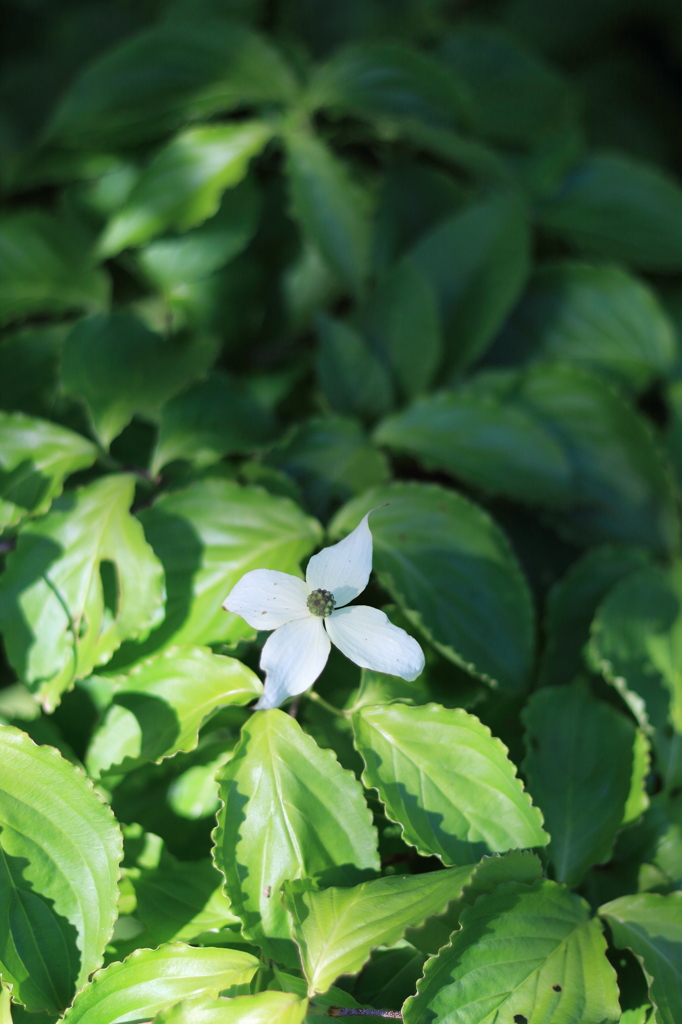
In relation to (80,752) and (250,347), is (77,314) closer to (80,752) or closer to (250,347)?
(250,347)

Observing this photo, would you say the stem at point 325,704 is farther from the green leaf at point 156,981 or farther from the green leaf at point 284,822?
the green leaf at point 156,981

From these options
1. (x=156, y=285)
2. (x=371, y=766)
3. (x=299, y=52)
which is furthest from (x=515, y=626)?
(x=299, y=52)

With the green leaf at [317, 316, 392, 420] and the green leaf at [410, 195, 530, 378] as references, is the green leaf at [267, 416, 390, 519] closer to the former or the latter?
the green leaf at [317, 316, 392, 420]

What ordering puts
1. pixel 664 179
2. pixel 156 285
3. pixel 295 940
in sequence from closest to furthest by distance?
pixel 295 940 < pixel 156 285 < pixel 664 179

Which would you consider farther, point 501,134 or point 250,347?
point 501,134

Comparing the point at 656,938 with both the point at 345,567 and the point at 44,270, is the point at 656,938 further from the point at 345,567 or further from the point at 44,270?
the point at 44,270

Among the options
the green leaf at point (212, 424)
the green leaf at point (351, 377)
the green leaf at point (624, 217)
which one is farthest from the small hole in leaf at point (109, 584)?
the green leaf at point (624, 217)

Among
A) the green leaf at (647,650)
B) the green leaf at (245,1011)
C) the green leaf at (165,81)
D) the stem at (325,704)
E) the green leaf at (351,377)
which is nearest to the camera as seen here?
the green leaf at (245,1011)
